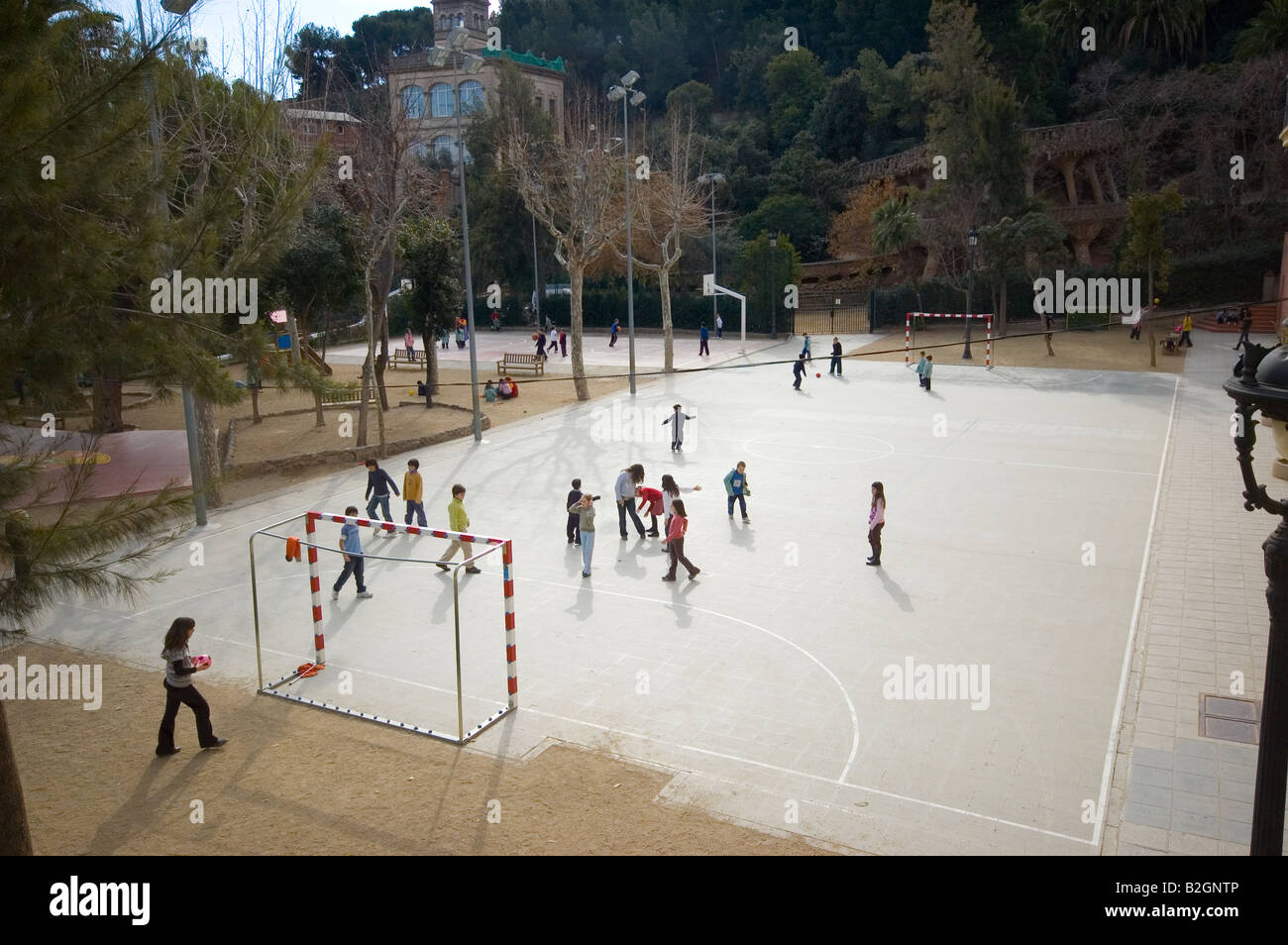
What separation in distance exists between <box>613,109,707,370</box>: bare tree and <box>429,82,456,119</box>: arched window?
67.4ft

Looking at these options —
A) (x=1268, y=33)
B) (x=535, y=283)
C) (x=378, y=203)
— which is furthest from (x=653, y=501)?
(x=1268, y=33)

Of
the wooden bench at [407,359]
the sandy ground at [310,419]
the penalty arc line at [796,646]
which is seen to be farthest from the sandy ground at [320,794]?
the wooden bench at [407,359]

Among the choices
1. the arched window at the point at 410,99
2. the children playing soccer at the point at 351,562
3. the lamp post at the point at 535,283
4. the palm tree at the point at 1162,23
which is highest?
the palm tree at the point at 1162,23

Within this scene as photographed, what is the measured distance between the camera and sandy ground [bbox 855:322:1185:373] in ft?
122

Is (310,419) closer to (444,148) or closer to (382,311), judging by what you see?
(382,311)

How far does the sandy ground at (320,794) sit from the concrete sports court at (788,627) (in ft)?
1.39

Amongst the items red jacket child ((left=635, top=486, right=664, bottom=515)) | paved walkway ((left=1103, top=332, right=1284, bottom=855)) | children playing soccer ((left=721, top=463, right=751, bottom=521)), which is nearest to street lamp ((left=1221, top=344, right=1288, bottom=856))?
paved walkway ((left=1103, top=332, right=1284, bottom=855))

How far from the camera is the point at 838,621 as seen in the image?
13.6 meters

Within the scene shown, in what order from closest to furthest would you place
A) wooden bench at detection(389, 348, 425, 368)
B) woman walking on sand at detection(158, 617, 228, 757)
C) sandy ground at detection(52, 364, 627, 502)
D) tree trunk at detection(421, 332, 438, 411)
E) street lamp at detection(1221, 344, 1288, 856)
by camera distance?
street lamp at detection(1221, 344, 1288, 856), woman walking on sand at detection(158, 617, 228, 757), sandy ground at detection(52, 364, 627, 502), tree trunk at detection(421, 332, 438, 411), wooden bench at detection(389, 348, 425, 368)

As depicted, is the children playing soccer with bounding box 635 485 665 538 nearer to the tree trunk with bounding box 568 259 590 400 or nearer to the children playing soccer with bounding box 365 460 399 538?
the children playing soccer with bounding box 365 460 399 538

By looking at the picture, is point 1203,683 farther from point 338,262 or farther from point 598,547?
point 338,262

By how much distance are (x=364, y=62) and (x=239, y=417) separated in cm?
7006

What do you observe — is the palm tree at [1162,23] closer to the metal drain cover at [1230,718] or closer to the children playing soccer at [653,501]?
the children playing soccer at [653,501]

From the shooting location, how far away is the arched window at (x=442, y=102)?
72438 mm
